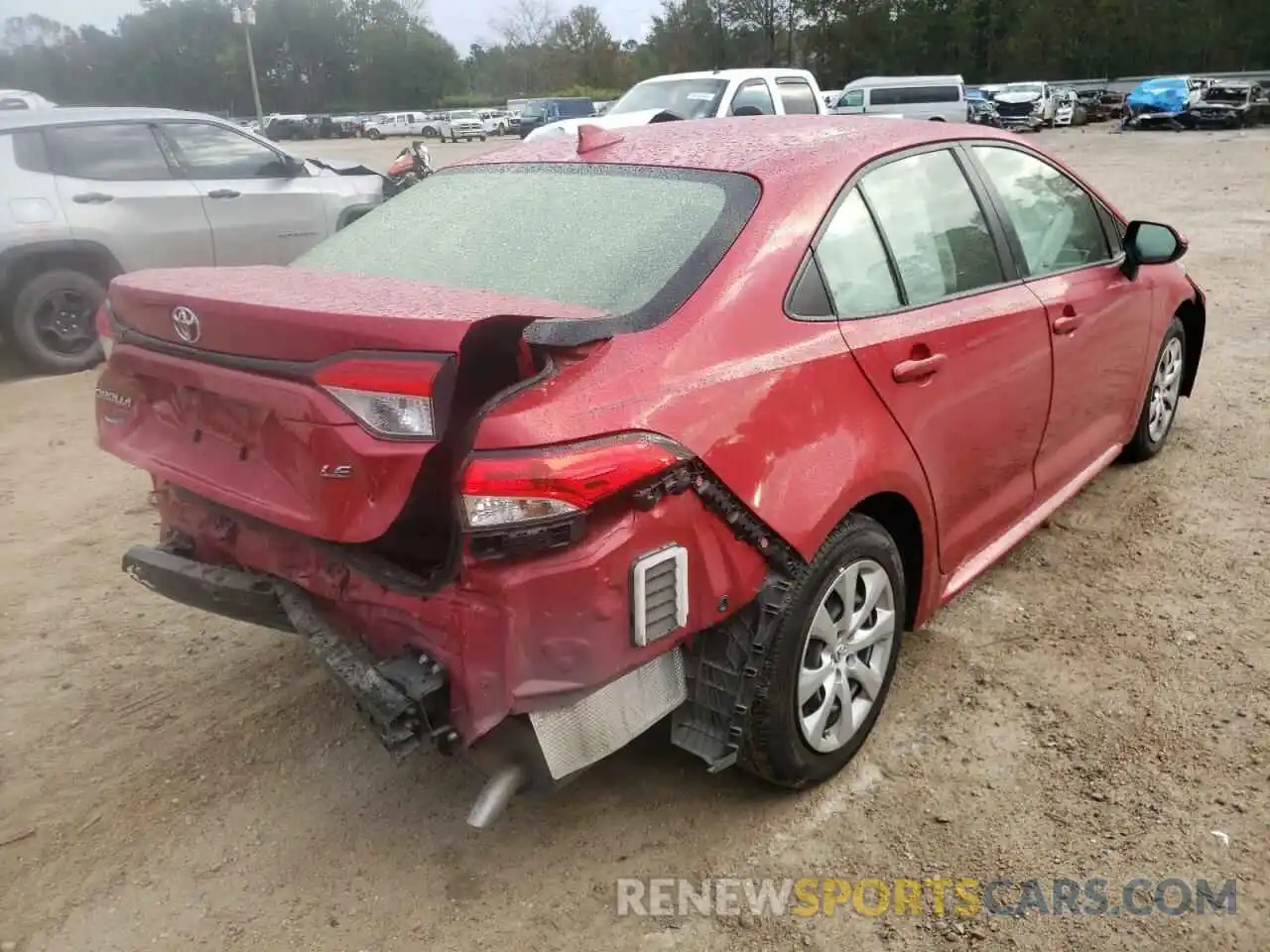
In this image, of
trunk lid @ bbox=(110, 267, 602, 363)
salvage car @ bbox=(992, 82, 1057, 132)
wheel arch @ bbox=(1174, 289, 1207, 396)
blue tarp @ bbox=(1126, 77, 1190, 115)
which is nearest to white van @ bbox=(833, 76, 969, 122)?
salvage car @ bbox=(992, 82, 1057, 132)

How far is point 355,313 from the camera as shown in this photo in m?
2.15

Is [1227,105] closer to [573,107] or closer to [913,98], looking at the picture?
[913,98]

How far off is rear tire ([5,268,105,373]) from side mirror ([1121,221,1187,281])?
6548 millimetres

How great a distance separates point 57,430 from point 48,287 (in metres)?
1.61

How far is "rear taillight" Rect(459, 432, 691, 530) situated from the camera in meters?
2.02

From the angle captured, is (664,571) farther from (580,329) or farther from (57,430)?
(57,430)

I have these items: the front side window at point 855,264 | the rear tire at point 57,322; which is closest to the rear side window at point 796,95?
the rear tire at point 57,322

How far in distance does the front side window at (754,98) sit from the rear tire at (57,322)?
24.8ft

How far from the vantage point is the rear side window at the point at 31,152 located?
23.6ft

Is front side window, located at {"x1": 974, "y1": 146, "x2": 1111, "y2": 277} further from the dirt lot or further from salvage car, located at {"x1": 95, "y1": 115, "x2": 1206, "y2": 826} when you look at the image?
the dirt lot

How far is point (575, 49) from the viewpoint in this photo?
82312 mm

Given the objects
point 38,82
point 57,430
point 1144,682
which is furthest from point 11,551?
point 38,82

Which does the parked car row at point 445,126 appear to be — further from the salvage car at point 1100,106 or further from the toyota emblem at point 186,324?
the toyota emblem at point 186,324

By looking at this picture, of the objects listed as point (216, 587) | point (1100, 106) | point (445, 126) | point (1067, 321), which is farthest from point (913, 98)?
point (445, 126)
